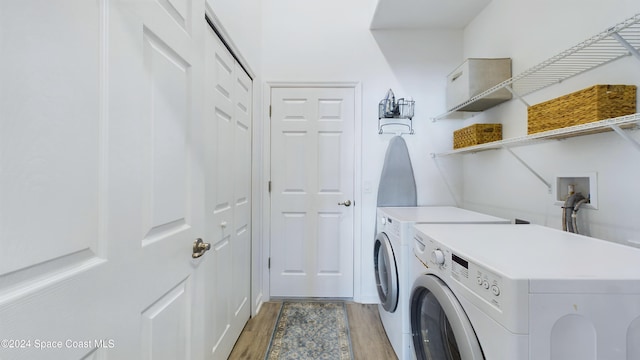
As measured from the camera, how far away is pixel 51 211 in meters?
0.47

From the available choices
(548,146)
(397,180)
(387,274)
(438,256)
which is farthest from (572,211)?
(397,180)

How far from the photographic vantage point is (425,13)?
220cm

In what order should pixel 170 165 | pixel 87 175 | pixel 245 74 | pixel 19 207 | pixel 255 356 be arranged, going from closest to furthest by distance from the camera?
pixel 19 207 < pixel 87 175 < pixel 170 165 < pixel 255 356 < pixel 245 74

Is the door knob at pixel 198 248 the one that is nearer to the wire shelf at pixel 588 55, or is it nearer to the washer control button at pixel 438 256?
the washer control button at pixel 438 256

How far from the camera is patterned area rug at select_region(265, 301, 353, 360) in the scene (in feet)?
5.65

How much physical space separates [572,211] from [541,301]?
3.04 feet

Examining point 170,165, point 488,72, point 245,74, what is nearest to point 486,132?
point 488,72

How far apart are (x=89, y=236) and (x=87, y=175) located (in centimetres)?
13

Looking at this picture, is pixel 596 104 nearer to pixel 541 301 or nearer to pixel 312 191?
pixel 541 301

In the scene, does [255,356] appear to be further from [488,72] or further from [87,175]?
[488,72]

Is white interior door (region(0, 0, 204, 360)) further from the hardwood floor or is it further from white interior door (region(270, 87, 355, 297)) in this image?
white interior door (region(270, 87, 355, 297))

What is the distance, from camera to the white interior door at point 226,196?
1.38 meters

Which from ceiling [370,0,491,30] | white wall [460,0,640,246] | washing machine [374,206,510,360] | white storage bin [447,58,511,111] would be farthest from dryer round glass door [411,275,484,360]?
ceiling [370,0,491,30]

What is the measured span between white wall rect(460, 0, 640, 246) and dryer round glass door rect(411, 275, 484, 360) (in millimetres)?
879
